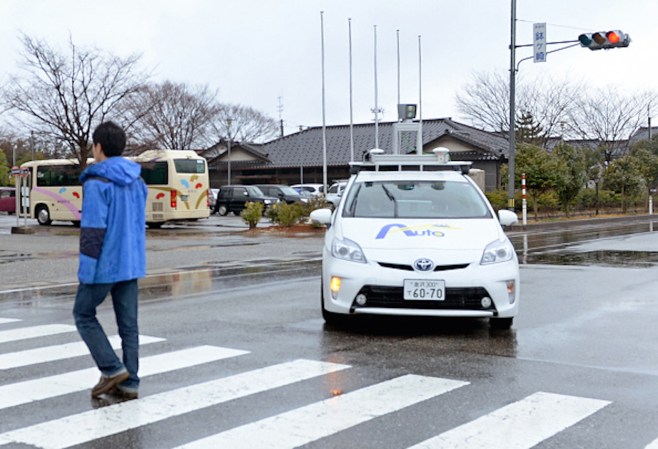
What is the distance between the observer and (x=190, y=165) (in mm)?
31891

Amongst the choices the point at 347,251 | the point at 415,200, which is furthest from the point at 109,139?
the point at 415,200

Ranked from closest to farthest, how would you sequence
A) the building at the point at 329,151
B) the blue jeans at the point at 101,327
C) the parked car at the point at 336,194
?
the blue jeans at the point at 101,327
the parked car at the point at 336,194
the building at the point at 329,151

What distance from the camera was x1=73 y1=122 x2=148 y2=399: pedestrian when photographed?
4.95 metres

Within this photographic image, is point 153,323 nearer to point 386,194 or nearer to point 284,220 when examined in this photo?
point 386,194

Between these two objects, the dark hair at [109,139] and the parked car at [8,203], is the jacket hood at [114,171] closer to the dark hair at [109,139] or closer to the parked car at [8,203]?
the dark hair at [109,139]

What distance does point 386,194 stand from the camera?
27.6ft

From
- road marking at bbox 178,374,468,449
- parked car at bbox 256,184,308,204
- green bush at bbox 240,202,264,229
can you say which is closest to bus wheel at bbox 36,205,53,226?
green bush at bbox 240,202,264,229

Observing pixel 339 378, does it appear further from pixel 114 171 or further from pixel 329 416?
pixel 114 171

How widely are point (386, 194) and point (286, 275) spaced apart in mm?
4629

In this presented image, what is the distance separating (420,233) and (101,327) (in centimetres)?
327

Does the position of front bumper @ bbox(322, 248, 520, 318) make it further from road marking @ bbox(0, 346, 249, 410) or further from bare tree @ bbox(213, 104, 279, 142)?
bare tree @ bbox(213, 104, 279, 142)

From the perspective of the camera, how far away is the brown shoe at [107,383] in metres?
5.15

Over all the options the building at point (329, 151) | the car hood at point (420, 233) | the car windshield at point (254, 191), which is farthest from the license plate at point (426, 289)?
the building at point (329, 151)

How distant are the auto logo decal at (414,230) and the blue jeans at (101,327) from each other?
2800mm
